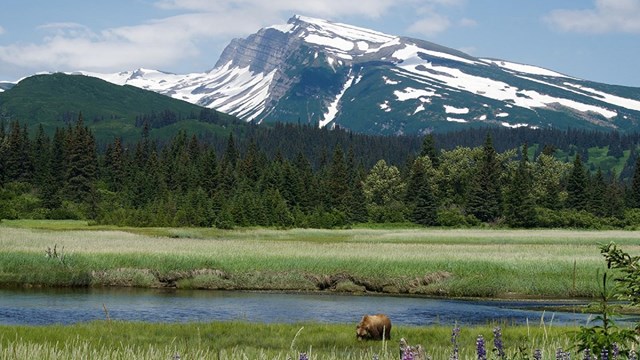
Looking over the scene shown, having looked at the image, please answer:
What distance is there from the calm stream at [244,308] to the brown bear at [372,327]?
7.40m

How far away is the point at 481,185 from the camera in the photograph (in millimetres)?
138125

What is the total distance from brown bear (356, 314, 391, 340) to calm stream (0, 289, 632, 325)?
7402 millimetres

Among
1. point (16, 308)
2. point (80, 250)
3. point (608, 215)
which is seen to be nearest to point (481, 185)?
point (608, 215)

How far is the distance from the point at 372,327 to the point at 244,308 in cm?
1503

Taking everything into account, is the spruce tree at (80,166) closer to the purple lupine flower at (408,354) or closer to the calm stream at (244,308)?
the calm stream at (244,308)

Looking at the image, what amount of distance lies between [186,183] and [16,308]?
108 meters

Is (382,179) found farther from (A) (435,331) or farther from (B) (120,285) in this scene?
(A) (435,331)

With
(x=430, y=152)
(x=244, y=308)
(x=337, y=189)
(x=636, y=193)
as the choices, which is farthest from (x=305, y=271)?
(x=636, y=193)

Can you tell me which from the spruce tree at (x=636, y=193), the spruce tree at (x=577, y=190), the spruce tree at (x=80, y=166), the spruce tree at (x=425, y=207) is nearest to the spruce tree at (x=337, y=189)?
the spruce tree at (x=425, y=207)

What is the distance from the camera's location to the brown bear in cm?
2434

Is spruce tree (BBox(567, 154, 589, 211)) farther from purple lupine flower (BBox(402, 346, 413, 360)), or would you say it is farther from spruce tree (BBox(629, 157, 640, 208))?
purple lupine flower (BBox(402, 346, 413, 360))

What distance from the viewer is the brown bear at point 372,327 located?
24.3 metres

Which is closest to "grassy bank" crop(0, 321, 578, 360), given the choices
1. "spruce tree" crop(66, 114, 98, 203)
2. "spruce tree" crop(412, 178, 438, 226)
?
"spruce tree" crop(412, 178, 438, 226)

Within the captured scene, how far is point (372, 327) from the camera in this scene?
966 inches
